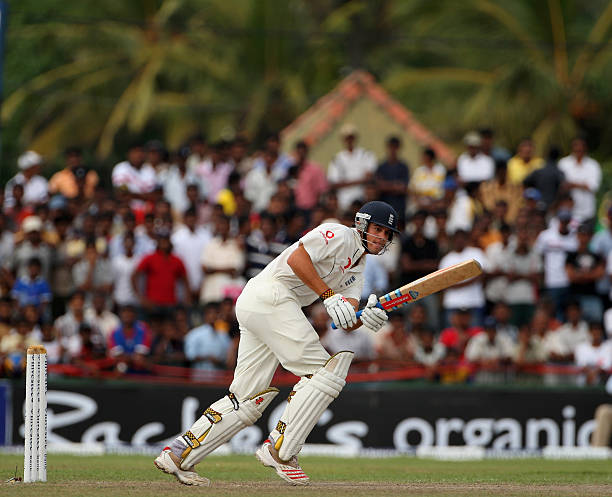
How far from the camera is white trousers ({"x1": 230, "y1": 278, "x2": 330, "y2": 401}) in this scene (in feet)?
27.7

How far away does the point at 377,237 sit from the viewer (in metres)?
8.66

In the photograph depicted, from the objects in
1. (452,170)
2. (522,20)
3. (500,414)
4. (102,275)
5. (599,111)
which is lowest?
(500,414)

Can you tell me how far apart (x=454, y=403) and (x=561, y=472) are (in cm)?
438

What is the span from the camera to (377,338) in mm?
15664

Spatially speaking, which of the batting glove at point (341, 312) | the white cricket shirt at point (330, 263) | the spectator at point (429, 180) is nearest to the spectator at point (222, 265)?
the spectator at point (429, 180)

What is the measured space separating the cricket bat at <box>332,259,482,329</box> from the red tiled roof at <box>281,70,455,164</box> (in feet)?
44.8

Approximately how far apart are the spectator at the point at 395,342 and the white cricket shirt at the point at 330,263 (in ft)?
21.5

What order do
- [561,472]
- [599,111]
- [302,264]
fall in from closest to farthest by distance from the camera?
[302,264] < [561,472] < [599,111]

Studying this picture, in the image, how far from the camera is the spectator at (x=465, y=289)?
15.8 metres

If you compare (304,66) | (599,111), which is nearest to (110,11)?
(304,66)

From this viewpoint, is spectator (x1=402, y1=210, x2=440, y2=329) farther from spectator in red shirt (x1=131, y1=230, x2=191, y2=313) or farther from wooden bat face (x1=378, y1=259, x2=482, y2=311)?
wooden bat face (x1=378, y1=259, x2=482, y2=311)

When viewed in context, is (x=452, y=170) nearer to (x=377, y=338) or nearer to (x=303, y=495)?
(x=377, y=338)

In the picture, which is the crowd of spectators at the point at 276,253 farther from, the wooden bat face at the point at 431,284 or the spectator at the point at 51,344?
the wooden bat face at the point at 431,284

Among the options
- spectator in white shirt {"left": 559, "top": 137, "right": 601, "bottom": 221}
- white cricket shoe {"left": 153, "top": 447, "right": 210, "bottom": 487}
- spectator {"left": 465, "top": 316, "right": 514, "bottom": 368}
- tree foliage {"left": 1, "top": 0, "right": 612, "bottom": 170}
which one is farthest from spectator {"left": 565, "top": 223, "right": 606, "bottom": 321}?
tree foliage {"left": 1, "top": 0, "right": 612, "bottom": 170}
